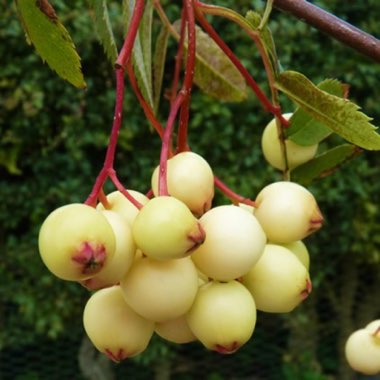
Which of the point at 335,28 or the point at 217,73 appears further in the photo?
the point at 217,73

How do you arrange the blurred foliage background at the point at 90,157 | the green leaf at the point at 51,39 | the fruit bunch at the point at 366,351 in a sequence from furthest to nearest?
the blurred foliage background at the point at 90,157
the fruit bunch at the point at 366,351
the green leaf at the point at 51,39

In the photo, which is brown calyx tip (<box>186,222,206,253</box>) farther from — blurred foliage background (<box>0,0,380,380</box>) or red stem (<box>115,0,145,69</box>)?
blurred foliage background (<box>0,0,380,380</box>)

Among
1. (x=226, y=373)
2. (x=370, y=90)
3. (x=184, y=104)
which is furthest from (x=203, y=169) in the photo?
(x=226, y=373)

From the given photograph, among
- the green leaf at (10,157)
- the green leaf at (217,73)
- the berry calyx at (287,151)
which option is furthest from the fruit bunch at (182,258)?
the green leaf at (10,157)

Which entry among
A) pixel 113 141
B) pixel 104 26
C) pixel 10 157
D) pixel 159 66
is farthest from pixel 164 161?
pixel 10 157

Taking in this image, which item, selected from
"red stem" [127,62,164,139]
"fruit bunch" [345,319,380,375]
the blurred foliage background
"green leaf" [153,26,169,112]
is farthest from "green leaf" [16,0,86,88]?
the blurred foliage background

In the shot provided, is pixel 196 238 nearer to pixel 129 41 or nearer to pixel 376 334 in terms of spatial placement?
pixel 129 41

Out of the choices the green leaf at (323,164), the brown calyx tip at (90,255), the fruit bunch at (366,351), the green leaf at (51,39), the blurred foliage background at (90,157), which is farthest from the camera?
the blurred foliage background at (90,157)

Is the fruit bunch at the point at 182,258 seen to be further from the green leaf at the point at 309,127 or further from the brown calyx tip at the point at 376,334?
the brown calyx tip at the point at 376,334
